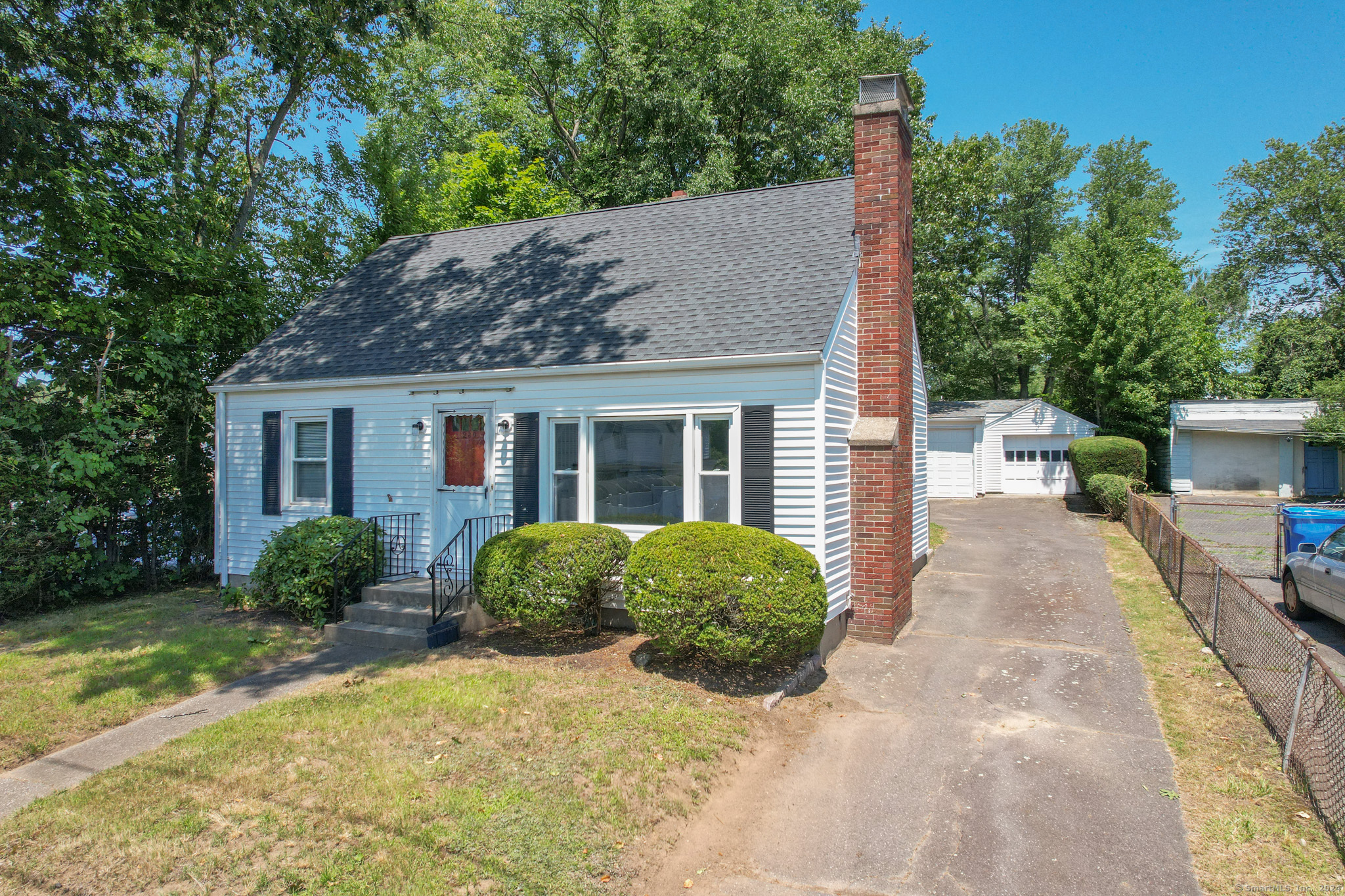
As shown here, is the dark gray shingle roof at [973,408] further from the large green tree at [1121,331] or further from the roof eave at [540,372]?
the roof eave at [540,372]

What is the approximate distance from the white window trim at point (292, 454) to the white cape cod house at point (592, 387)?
0.04 meters

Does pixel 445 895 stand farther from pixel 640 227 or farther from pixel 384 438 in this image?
pixel 640 227

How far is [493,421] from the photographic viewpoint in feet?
29.9

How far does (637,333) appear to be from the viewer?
8.67m

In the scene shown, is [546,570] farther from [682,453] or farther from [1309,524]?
[1309,524]

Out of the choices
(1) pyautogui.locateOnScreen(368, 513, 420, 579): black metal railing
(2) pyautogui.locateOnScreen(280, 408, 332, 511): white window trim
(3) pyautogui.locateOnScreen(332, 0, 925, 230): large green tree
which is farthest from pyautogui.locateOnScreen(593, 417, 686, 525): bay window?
(3) pyautogui.locateOnScreen(332, 0, 925, 230): large green tree

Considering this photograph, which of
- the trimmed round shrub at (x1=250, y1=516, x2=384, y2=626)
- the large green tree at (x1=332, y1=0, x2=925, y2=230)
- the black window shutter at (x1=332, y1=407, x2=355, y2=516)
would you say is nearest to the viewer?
the trimmed round shrub at (x1=250, y1=516, x2=384, y2=626)

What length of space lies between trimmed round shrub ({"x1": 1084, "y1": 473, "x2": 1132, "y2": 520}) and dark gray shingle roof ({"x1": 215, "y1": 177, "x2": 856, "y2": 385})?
13628mm

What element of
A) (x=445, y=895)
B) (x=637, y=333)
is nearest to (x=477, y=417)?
(x=637, y=333)

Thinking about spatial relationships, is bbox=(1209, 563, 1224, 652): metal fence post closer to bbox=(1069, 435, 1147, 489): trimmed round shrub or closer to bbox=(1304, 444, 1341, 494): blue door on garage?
bbox=(1069, 435, 1147, 489): trimmed round shrub

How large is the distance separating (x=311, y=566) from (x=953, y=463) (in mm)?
23037

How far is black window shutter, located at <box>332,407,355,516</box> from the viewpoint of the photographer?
9.94m

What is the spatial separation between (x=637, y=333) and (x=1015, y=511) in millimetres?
17299

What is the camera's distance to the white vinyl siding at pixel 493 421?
24.4 ft
